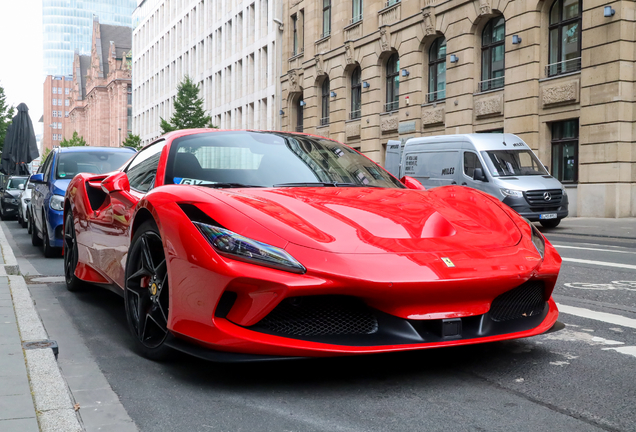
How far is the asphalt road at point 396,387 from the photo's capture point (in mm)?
2834

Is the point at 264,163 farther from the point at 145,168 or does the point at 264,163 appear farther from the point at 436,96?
the point at 436,96

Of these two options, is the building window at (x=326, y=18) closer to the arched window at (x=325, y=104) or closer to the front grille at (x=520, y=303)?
the arched window at (x=325, y=104)

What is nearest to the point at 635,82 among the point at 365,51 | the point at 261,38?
the point at 365,51

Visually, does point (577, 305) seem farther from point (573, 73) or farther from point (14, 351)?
point (573, 73)

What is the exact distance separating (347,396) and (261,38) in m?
45.4

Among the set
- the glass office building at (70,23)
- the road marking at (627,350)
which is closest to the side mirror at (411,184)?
the road marking at (627,350)

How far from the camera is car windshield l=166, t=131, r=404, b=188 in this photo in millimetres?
4234

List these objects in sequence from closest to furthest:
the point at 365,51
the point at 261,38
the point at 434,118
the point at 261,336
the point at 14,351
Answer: the point at 261,336 < the point at 14,351 < the point at 434,118 < the point at 365,51 < the point at 261,38

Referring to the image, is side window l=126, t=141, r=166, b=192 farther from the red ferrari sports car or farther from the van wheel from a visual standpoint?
the van wheel

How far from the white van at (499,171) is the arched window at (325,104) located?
18794mm

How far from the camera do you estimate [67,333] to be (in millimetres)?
4754

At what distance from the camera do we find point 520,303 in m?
3.53

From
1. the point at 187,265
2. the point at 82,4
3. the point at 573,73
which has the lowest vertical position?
the point at 187,265

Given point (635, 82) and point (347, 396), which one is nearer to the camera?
point (347, 396)
